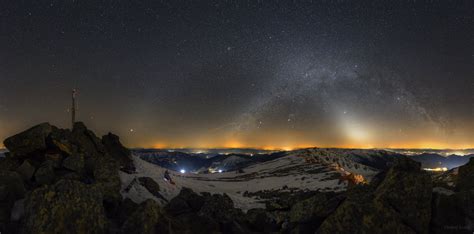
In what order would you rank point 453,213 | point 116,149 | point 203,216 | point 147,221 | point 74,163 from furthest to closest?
point 116,149 → point 74,163 → point 203,216 → point 147,221 → point 453,213

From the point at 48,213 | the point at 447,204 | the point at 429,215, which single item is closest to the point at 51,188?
the point at 48,213

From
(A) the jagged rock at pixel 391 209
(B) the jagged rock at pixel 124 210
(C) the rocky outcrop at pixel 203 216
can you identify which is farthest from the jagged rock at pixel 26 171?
(A) the jagged rock at pixel 391 209

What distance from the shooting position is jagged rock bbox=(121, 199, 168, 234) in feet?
36.8

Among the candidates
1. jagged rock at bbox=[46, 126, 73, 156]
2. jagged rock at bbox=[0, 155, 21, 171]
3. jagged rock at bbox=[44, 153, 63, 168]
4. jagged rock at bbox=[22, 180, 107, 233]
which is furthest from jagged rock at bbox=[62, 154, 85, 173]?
jagged rock at bbox=[22, 180, 107, 233]

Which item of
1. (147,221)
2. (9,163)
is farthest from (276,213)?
(9,163)

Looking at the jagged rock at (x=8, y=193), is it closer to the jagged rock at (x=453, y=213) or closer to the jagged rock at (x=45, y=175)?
the jagged rock at (x=45, y=175)

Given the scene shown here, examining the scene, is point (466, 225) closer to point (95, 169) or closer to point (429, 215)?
point (429, 215)

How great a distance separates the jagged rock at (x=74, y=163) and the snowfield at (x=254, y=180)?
3.48m

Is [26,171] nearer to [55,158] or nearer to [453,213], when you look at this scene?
[55,158]

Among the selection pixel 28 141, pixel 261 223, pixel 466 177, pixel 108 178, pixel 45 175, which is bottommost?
pixel 261 223

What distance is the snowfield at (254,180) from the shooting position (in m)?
27.9

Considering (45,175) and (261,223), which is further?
(45,175)

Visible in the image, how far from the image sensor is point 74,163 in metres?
19.9

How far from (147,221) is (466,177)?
1324cm
